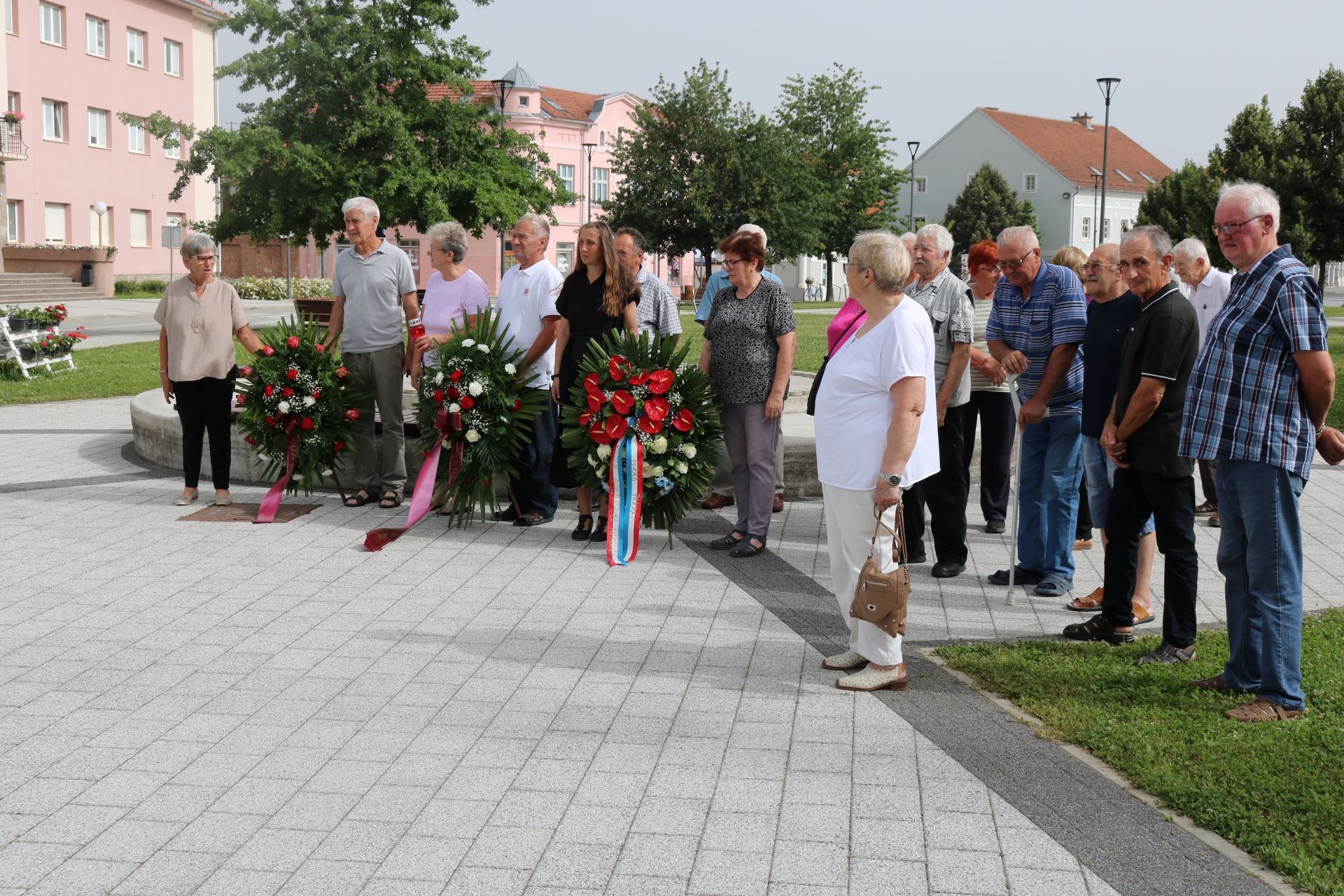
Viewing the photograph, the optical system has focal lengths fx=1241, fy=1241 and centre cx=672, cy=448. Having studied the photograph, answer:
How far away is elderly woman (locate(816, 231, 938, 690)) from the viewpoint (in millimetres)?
4863

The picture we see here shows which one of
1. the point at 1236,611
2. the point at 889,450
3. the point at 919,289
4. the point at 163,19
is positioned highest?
the point at 163,19

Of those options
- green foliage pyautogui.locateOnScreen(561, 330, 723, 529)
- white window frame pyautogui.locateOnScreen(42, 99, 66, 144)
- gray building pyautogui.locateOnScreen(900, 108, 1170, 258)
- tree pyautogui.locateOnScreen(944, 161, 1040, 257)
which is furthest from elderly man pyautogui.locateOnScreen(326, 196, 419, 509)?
gray building pyautogui.locateOnScreen(900, 108, 1170, 258)

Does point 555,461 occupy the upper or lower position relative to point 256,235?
lower

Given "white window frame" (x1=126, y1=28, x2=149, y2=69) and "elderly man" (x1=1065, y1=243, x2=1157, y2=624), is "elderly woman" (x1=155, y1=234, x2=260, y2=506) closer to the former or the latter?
"elderly man" (x1=1065, y1=243, x2=1157, y2=624)

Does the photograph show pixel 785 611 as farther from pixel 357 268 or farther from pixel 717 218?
pixel 717 218

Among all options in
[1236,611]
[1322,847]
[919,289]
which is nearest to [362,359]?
[919,289]

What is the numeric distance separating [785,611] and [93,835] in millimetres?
3570

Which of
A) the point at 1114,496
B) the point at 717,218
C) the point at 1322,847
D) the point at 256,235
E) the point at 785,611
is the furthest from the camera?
the point at 717,218

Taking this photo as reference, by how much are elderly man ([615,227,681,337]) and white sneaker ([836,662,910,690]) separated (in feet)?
11.9

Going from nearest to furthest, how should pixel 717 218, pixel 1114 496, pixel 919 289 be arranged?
pixel 1114 496
pixel 919 289
pixel 717 218

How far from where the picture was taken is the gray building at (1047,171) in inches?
3155

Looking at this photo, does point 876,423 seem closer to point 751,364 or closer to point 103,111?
point 751,364

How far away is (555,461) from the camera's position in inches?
332

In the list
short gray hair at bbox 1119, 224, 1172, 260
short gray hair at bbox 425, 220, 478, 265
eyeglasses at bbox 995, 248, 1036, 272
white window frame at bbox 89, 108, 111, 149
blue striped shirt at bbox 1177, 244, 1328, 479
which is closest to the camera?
blue striped shirt at bbox 1177, 244, 1328, 479
